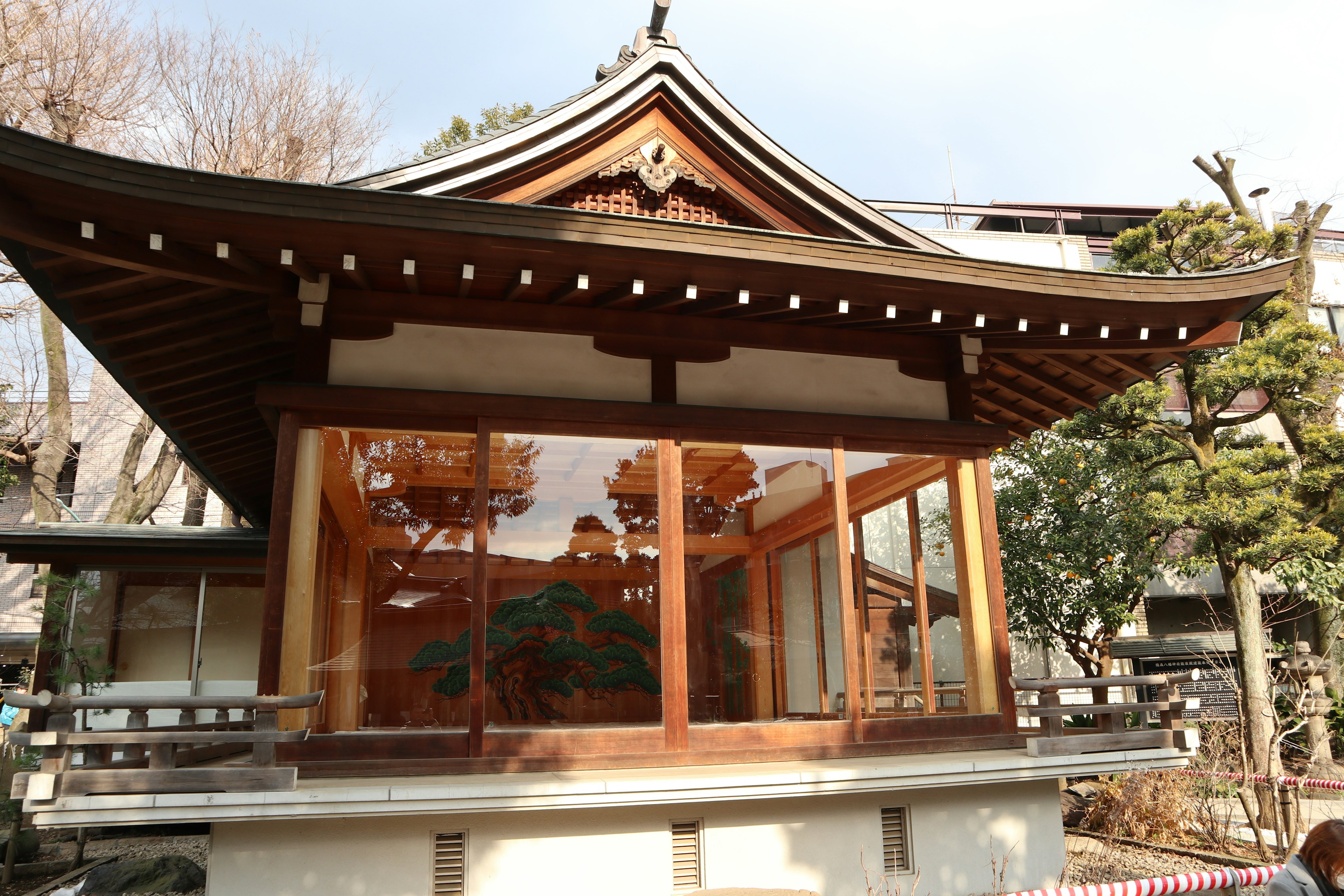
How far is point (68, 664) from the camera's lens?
906 cm

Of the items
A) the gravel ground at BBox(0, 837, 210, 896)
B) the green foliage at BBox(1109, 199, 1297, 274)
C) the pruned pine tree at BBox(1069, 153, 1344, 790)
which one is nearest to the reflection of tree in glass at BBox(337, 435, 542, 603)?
the gravel ground at BBox(0, 837, 210, 896)

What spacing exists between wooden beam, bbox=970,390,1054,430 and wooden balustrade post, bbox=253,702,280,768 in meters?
6.09

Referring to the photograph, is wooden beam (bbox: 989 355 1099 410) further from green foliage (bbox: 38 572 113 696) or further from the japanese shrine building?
green foliage (bbox: 38 572 113 696)

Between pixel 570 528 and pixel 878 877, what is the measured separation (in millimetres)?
2783

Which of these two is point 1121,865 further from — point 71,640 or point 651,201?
point 71,640

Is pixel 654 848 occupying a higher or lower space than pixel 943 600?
lower

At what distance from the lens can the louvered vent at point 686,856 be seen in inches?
194

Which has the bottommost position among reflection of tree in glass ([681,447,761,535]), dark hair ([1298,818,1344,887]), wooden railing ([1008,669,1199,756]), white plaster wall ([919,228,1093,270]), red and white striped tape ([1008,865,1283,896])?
red and white striped tape ([1008,865,1283,896])

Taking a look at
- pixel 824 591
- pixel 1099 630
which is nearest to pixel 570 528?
pixel 824 591

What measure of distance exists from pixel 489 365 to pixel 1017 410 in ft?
16.3

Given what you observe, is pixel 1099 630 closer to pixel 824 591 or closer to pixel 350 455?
pixel 824 591

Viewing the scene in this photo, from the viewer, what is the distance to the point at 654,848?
4910mm

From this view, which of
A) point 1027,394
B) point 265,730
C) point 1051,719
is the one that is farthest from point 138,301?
point 1027,394

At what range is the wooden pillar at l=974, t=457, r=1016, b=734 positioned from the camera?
5.94m
